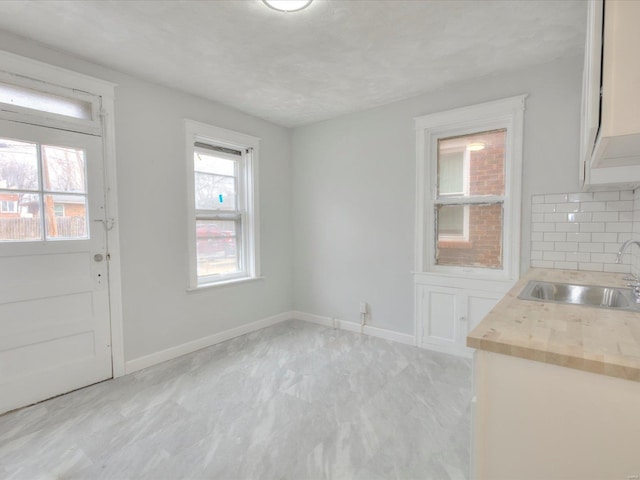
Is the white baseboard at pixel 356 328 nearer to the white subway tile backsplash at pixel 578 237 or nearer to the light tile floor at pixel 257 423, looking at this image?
the light tile floor at pixel 257 423

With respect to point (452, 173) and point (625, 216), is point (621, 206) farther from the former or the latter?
point (452, 173)

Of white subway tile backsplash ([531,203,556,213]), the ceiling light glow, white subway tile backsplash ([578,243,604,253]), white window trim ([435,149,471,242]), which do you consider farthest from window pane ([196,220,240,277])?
white subway tile backsplash ([578,243,604,253])

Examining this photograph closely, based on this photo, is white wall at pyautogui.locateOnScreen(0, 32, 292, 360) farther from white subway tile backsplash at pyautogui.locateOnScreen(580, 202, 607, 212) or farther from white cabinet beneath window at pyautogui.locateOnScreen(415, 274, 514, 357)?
white subway tile backsplash at pyautogui.locateOnScreen(580, 202, 607, 212)

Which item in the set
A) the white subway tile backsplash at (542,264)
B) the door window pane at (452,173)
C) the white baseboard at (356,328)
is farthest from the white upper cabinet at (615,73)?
the white baseboard at (356,328)

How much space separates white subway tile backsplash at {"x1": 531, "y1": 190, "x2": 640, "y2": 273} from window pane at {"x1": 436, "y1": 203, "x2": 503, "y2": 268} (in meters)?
0.32

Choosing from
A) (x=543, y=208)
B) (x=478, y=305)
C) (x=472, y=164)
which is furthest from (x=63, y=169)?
(x=543, y=208)

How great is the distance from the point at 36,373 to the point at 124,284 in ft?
2.61

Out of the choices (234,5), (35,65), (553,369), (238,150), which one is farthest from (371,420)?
(35,65)

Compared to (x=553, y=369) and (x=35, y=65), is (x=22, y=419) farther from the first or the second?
(x=553, y=369)

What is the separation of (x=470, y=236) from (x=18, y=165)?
3.60m

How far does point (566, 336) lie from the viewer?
3.68 ft

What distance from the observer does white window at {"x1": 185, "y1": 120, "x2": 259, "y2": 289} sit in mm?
3195

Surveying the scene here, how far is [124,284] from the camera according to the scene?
2.70 m

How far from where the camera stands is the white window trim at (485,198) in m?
2.72
